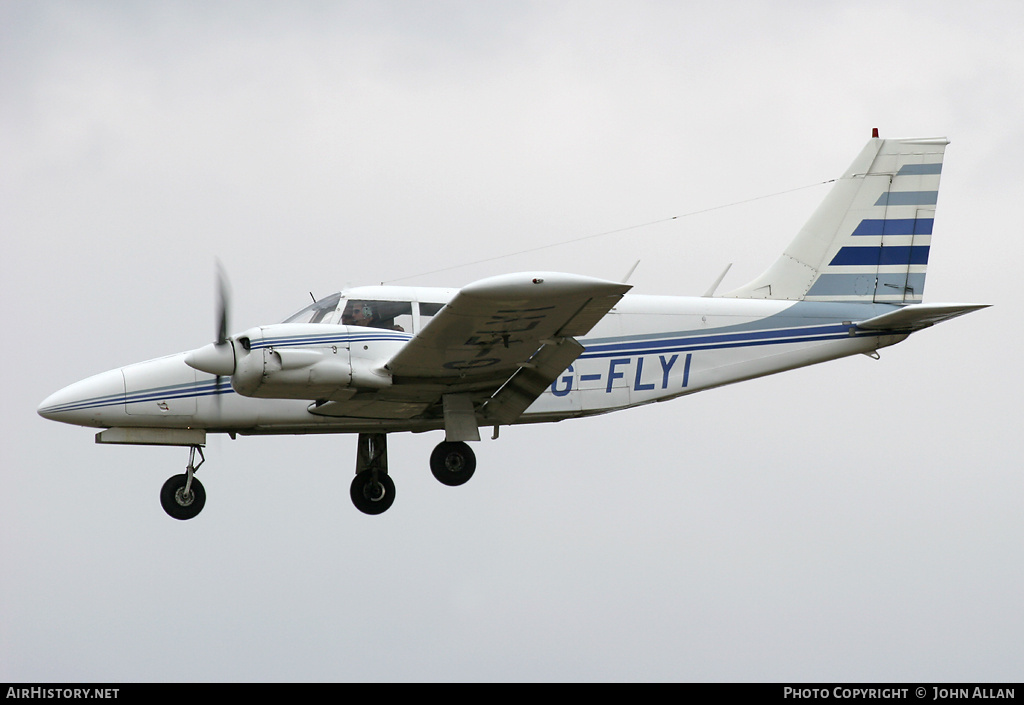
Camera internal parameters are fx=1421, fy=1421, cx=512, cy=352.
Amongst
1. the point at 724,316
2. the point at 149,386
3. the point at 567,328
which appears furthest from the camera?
the point at 724,316

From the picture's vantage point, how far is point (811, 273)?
833 inches

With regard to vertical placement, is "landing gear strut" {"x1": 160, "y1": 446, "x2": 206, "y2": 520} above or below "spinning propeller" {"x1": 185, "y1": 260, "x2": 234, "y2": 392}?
below

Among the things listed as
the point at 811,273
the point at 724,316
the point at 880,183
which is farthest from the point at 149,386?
the point at 880,183

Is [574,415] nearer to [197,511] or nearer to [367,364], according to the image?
[367,364]

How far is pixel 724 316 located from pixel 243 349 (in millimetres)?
6979

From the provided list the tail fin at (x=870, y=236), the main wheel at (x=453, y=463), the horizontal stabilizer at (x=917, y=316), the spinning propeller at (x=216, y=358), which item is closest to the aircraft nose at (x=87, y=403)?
the spinning propeller at (x=216, y=358)

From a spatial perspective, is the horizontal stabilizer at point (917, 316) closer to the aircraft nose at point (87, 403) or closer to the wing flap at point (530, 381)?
the wing flap at point (530, 381)

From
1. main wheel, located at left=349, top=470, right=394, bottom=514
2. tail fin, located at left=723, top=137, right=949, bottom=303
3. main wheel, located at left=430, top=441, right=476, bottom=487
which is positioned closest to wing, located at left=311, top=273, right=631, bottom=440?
main wheel, located at left=430, top=441, right=476, bottom=487

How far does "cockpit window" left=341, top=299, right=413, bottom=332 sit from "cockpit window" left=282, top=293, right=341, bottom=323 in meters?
0.22

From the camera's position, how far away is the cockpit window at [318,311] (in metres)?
18.4

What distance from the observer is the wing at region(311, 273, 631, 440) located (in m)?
15.4

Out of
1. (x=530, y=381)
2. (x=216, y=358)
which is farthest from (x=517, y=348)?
(x=216, y=358)

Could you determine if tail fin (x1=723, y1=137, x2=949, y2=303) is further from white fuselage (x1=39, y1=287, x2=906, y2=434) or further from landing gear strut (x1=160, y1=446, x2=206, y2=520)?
landing gear strut (x1=160, y1=446, x2=206, y2=520)

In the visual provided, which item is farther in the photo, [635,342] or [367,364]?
[635,342]
